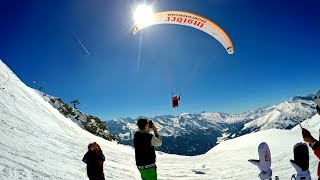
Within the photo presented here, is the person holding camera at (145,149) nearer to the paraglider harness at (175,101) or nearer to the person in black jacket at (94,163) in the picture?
the person in black jacket at (94,163)

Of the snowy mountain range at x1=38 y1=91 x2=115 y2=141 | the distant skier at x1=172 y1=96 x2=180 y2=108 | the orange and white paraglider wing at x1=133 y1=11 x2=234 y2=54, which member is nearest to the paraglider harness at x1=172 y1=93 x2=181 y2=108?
the distant skier at x1=172 y1=96 x2=180 y2=108

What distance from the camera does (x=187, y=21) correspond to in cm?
2044

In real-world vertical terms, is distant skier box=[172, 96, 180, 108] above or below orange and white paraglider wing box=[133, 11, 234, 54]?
below

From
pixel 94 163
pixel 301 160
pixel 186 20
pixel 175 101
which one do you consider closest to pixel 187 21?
pixel 186 20

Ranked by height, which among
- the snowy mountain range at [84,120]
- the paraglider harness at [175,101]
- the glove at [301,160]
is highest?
the snowy mountain range at [84,120]

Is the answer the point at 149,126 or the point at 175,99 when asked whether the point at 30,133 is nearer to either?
the point at 175,99

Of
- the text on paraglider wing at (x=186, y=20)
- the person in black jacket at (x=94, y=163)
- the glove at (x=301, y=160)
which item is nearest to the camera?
the glove at (x=301, y=160)

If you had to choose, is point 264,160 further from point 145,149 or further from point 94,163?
point 94,163

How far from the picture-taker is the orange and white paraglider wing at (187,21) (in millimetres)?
20391

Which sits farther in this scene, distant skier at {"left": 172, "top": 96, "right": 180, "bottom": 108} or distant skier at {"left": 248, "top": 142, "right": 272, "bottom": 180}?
distant skier at {"left": 172, "top": 96, "right": 180, "bottom": 108}

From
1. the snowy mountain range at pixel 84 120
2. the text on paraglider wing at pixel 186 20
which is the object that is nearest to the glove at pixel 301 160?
the text on paraglider wing at pixel 186 20

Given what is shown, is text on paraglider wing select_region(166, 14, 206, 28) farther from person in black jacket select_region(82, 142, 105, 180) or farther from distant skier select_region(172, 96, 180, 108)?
person in black jacket select_region(82, 142, 105, 180)

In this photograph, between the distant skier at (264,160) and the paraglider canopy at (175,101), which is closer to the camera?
the distant skier at (264,160)

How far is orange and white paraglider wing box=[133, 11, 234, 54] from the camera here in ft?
66.9
